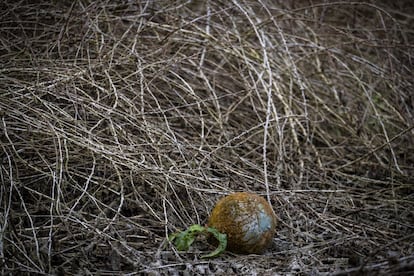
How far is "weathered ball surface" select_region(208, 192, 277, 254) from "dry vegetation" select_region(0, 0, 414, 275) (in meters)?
0.07

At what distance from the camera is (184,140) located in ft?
10.0

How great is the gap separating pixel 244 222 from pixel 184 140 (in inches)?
34.8

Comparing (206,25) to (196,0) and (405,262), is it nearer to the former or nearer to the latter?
(196,0)

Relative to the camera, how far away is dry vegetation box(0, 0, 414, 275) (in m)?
2.34

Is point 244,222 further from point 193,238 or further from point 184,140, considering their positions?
point 184,140

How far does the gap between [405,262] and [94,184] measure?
5.08ft

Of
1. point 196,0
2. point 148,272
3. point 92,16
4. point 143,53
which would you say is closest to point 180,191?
point 148,272

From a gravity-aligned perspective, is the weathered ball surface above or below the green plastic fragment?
above

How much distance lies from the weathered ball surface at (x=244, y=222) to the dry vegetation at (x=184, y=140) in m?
0.07

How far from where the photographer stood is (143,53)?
3.44m

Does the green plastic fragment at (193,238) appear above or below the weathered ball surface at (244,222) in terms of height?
below

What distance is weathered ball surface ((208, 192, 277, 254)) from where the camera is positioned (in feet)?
7.59

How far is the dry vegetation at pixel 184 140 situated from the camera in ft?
7.68

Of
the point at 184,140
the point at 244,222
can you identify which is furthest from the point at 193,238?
the point at 184,140
